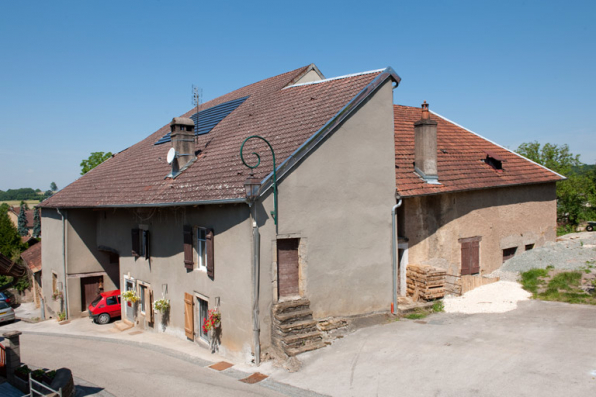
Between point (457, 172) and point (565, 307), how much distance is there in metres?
5.62

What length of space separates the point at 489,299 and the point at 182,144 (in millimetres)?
10991

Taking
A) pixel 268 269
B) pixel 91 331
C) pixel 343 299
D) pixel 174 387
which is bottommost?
pixel 91 331

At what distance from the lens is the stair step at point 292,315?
34.0ft

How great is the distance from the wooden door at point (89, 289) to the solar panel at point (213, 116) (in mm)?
6926

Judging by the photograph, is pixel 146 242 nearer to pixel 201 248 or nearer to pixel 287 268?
pixel 201 248

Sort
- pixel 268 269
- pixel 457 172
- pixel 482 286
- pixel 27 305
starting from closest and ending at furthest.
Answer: pixel 268 269, pixel 482 286, pixel 457 172, pixel 27 305

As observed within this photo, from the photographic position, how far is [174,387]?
9.43 metres

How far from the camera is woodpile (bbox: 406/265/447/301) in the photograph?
514 inches

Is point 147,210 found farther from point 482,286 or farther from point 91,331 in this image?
point 482,286

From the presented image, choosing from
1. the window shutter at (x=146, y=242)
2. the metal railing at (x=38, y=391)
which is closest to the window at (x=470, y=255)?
the window shutter at (x=146, y=242)

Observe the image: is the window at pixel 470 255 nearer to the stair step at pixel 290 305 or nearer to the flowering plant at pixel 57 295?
the stair step at pixel 290 305

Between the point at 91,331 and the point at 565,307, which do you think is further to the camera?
the point at 91,331

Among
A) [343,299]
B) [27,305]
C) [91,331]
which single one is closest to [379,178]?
[343,299]

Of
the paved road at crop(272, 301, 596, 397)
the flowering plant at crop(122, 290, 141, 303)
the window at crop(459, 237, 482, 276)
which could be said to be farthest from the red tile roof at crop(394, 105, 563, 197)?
the flowering plant at crop(122, 290, 141, 303)
